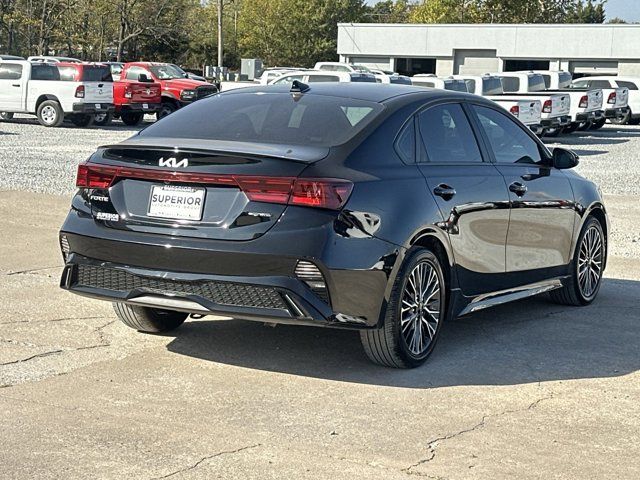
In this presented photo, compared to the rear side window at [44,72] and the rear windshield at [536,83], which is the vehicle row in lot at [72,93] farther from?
the rear windshield at [536,83]

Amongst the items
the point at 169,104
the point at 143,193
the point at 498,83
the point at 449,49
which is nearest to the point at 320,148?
the point at 143,193

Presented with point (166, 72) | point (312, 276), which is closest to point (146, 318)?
point (312, 276)

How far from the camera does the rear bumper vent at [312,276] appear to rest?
5977mm

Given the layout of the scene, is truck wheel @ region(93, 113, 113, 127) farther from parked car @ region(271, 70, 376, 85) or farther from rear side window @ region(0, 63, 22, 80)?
parked car @ region(271, 70, 376, 85)

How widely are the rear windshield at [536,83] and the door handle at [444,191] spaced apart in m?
28.2

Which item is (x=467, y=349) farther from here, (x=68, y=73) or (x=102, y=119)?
A: (x=102, y=119)

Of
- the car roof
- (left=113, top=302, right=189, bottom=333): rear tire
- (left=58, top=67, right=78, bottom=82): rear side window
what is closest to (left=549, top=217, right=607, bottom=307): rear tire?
the car roof

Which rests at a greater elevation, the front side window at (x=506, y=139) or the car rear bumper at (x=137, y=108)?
the front side window at (x=506, y=139)

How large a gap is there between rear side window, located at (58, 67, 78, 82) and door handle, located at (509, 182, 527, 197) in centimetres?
2419

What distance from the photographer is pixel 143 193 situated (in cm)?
629

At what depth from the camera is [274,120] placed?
6.84m

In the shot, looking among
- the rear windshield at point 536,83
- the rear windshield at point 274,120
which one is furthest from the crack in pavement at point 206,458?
Answer: the rear windshield at point 536,83

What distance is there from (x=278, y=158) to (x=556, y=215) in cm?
287

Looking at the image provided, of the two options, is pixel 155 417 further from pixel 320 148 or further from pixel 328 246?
pixel 320 148
